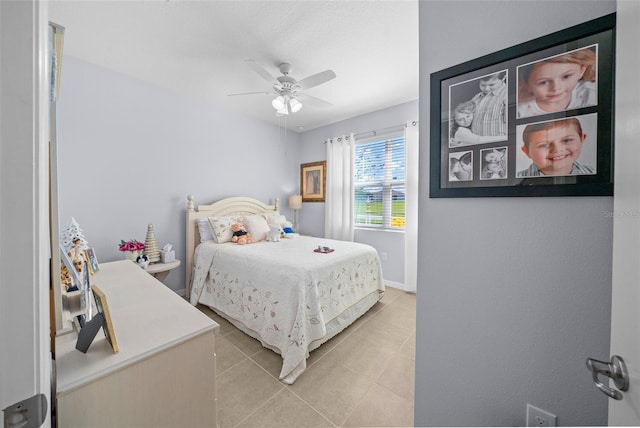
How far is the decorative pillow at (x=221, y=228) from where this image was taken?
9.55ft

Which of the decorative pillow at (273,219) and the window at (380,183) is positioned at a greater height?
the window at (380,183)

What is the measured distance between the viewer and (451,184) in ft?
3.04

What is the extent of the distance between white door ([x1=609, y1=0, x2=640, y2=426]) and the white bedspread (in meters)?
1.50

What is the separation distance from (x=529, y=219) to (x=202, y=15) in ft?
7.70

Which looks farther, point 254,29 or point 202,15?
point 254,29

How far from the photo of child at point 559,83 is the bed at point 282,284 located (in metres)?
1.59

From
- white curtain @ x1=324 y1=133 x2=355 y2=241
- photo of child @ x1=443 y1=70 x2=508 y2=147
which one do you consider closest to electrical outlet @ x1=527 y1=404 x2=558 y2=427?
photo of child @ x1=443 y1=70 x2=508 y2=147

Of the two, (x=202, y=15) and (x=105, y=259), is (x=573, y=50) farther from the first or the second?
(x=105, y=259)

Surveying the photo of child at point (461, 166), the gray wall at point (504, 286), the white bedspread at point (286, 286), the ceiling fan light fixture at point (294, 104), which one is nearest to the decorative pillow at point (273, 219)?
the white bedspread at point (286, 286)

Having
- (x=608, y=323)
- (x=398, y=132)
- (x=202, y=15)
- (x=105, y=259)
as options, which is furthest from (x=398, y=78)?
(x=105, y=259)

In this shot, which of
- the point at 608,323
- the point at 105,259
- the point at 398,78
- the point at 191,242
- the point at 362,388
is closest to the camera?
the point at 608,323

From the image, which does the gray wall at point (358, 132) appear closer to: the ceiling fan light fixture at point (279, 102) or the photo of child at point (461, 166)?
the ceiling fan light fixture at point (279, 102)

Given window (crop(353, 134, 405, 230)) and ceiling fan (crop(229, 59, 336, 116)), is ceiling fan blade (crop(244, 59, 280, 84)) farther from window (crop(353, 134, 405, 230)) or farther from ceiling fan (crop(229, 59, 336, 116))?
window (crop(353, 134, 405, 230))

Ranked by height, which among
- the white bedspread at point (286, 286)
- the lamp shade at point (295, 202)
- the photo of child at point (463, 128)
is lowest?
the white bedspread at point (286, 286)
